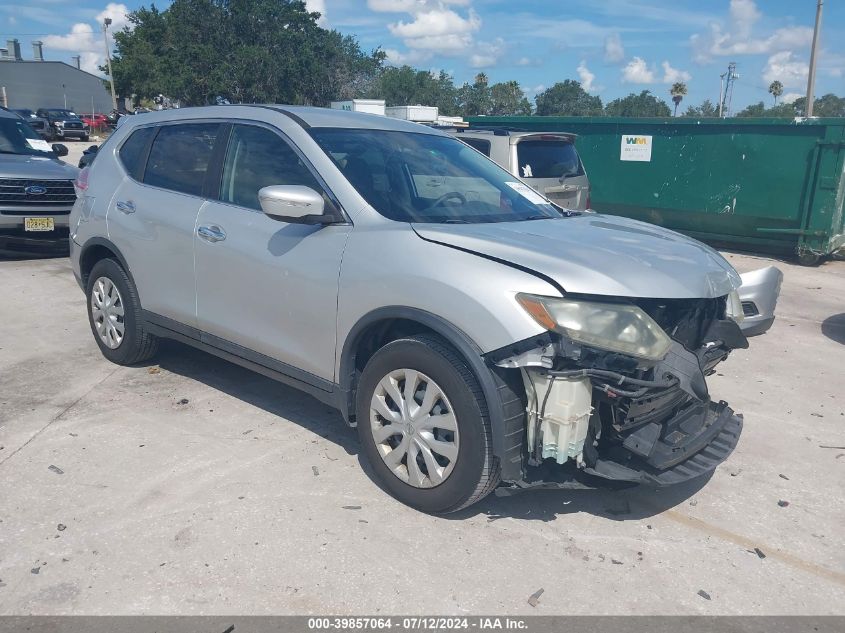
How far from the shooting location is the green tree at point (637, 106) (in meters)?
82.1

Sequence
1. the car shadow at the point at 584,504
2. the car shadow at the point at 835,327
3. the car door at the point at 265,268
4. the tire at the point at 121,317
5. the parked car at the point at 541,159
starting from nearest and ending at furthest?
the car shadow at the point at 584,504 < the car door at the point at 265,268 < the tire at the point at 121,317 < the car shadow at the point at 835,327 < the parked car at the point at 541,159

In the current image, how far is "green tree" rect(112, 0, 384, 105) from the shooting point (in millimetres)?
47812

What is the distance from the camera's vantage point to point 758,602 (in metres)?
3.02

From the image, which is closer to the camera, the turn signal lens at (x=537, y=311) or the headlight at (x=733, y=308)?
the turn signal lens at (x=537, y=311)

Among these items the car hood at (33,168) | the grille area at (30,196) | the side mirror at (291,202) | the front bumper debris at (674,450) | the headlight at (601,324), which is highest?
the side mirror at (291,202)

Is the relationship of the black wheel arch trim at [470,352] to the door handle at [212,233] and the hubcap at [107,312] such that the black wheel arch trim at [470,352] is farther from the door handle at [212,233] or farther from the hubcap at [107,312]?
the hubcap at [107,312]

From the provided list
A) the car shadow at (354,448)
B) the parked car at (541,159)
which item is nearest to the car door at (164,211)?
the car shadow at (354,448)

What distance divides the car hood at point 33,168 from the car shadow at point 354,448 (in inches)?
180

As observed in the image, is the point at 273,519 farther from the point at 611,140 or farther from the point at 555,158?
the point at 611,140

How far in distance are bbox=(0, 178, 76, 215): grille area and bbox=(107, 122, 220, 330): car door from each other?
15.3 ft

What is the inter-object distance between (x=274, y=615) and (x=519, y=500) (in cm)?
144

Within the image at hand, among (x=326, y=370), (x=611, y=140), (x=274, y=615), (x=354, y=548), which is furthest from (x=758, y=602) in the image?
(x=611, y=140)

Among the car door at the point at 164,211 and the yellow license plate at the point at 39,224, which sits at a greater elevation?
the car door at the point at 164,211

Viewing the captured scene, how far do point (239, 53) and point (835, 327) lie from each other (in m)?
46.6
